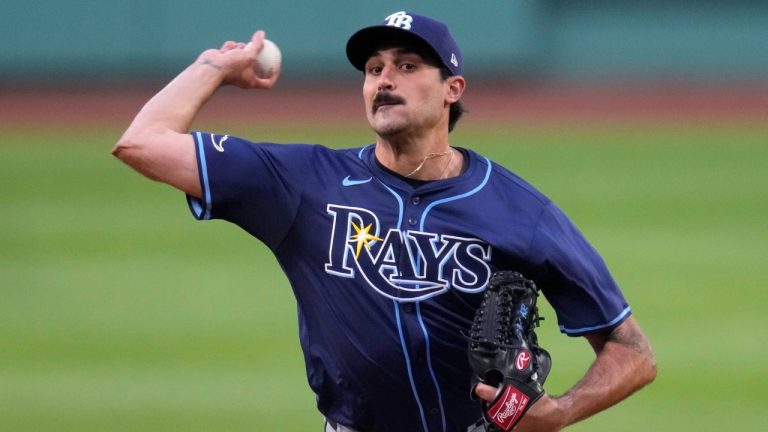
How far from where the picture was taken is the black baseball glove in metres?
4.12

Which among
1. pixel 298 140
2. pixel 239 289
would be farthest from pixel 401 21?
pixel 298 140

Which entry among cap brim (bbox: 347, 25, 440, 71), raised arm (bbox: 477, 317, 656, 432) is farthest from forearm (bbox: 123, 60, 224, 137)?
raised arm (bbox: 477, 317, 656, 432)

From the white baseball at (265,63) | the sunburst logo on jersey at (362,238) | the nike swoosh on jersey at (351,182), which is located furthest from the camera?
the white baseball at (265,63)

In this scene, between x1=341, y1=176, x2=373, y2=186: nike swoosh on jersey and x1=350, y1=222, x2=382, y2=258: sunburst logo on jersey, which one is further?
x1=341, y1=176, x2=373, y2=186: nike swoosh on jersey

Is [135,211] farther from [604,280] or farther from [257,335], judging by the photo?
[604,280]

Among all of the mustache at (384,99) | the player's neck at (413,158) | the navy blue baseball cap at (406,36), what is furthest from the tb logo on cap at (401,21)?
the player's neck at (413,158)

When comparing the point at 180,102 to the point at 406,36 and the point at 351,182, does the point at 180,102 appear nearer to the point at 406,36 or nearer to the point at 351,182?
the point at 351,182

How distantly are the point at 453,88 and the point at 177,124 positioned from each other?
101cm

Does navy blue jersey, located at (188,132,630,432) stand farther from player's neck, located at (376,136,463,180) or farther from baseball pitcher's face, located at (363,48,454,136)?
baseball pitcher's face, located at (363,48,454,136)

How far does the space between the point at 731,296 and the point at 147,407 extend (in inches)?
201

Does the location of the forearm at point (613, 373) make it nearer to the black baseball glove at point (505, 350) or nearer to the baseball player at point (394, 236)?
the baseball player at point (394, 236)

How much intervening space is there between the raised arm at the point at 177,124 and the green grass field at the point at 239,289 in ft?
11.7

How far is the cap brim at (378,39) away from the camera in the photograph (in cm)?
461

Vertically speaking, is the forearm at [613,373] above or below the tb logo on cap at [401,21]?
below
